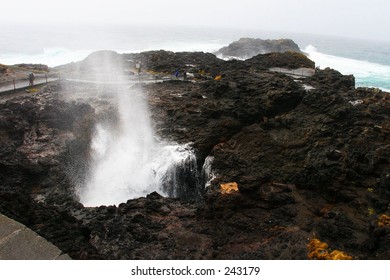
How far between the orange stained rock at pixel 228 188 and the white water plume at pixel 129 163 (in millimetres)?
3579

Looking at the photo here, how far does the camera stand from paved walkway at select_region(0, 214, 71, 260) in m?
5.61

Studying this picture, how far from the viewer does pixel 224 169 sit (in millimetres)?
14742

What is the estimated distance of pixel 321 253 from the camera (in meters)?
8.78

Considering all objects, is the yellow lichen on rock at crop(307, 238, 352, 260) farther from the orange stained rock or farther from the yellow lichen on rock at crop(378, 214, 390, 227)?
the orange stained rock

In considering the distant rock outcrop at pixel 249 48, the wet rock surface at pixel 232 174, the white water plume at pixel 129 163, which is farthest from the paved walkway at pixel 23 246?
the distant rock outcrop at pixel 249 48

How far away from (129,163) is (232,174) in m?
5.49

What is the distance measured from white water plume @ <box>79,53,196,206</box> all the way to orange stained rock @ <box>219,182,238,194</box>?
358 cm

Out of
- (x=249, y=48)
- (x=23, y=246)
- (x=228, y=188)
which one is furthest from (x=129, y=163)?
(x=249, y=48)

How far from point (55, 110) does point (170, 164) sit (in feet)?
22.0

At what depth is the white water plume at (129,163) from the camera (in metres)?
15.2

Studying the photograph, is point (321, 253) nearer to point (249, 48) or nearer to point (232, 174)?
point (232, 174)

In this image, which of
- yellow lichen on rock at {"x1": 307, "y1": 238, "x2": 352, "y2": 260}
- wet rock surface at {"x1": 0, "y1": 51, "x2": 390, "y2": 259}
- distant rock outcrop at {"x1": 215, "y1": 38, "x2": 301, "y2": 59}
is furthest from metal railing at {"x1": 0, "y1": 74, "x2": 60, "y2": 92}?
distant rock outcrop at {"x1": 215, "y1": 38, "x2": 301, "y2": 59}

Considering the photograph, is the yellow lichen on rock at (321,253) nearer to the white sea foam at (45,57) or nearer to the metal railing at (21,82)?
the metal railing at (21,82)

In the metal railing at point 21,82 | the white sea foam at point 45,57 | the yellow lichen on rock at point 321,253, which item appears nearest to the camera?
the yellow lichen on rock at point 321,253
